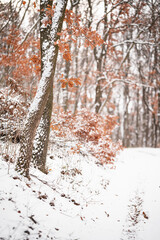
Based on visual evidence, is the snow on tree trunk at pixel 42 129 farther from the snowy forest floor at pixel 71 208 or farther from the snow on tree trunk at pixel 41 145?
the snowy forest floor at pixel 71 208

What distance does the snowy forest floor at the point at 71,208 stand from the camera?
2504 mm

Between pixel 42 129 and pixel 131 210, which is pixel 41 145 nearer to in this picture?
pixel 42 129

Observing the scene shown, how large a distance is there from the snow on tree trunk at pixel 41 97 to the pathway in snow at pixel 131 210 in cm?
192

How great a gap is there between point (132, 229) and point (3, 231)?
8.50 ft

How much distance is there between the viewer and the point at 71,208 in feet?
11.3

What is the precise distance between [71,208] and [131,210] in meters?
1.73

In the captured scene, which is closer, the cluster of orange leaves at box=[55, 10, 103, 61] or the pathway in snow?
the pathway in snow

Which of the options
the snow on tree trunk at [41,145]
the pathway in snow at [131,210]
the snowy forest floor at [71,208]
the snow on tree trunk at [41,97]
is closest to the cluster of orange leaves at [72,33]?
the snow on tree trunk at [41,97]

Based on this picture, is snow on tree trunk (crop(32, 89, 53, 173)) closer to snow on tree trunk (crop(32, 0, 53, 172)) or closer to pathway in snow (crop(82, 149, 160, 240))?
snow on tree trunk (crop(32, 0, 53, 172))

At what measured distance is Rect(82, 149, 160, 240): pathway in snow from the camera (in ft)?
10.3

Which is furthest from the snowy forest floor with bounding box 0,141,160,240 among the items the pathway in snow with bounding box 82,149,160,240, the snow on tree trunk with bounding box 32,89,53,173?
the snow on tree trunk with bounding box 32,89,53,173

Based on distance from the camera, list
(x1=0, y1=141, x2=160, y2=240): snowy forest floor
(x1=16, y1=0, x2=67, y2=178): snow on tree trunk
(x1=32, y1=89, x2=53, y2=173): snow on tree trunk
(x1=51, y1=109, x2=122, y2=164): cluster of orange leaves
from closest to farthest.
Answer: (x1=0, y1=141, x2=160, y2=240): snowy forest floor, (x1=16, y1=0, x2=67, y2=178): snow on tree trunk, (x1=32, y1=89, x2=53, y2=173): snow on tree trunk, (x1=51, y1=109, x2=122, y2=164): cluster of orange leaves

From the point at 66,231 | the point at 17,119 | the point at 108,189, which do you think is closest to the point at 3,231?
the point at 66,231

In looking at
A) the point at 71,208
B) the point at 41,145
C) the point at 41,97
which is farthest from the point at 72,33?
the point at 71,208
